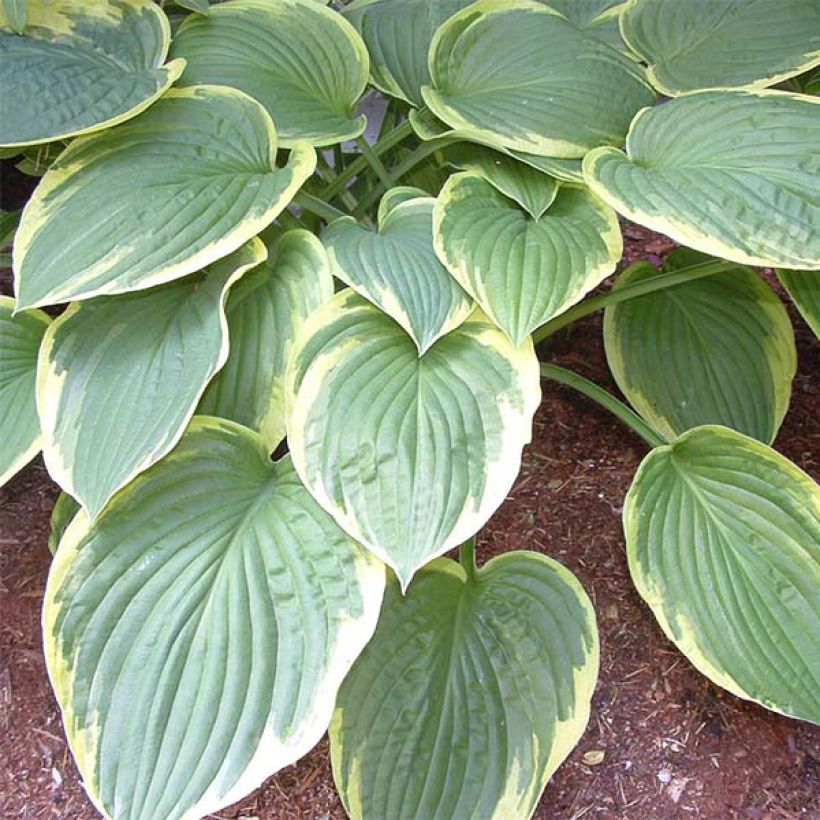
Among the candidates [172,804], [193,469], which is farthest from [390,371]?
[172,804]

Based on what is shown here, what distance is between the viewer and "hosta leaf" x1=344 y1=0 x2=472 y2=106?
1295 mm

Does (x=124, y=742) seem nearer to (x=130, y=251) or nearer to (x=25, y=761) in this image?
(x=25, y=761)

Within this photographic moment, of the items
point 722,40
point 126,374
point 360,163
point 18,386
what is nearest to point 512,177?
point 360,163

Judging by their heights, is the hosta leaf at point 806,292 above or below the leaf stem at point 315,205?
below

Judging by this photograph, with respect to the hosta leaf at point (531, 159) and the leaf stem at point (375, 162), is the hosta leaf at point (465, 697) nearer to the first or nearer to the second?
the hosta leaf at point (531, 159)

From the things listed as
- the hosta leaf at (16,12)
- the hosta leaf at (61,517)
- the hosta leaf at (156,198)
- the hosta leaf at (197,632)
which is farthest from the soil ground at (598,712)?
the hosta leaf at (16,12)

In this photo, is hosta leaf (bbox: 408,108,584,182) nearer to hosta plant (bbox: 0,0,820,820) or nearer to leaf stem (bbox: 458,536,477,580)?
hosta plant (bbox: 0,0,820,820)

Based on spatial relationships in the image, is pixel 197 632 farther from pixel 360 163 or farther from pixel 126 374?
pixel 360 163

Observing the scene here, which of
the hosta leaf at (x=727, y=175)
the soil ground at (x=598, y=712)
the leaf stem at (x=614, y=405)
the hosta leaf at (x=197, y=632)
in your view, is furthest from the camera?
the leaf stem at (x=614, y=405)

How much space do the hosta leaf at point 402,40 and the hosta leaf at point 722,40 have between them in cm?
27

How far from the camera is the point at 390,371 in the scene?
96 cm

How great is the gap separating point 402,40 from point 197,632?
88 cm

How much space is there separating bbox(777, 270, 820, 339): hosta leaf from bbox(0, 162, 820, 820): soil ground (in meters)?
0.27

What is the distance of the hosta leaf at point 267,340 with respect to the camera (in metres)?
→ 1.01
